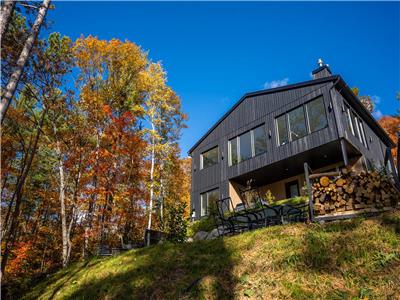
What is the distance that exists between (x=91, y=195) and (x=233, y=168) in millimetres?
8323

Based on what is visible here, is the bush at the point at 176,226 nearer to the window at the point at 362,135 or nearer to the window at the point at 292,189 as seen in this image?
the window at the point at 292,189

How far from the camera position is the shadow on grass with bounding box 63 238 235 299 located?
450 centimetres

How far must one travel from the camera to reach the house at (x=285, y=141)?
500 inches

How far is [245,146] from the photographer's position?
1625cm

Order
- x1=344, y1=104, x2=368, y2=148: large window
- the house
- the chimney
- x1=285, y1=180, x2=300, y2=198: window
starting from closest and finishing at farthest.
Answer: the house < x1=344, y1=104, x2=368, y2=148: large window < x1=285, y1=180, x2=300, y2=198: window < the chimney

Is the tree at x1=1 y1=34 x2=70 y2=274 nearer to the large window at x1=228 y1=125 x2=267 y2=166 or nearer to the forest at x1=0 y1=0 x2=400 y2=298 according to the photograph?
the forest at x1=0 y1=0 x2=400 y2=298

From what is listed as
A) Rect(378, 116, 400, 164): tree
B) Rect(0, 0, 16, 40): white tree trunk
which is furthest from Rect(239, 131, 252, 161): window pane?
Rect(378, 116, 400, 164): tree

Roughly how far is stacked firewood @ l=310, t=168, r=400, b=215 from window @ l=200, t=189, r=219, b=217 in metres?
11.0

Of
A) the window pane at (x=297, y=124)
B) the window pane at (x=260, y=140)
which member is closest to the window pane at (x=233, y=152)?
the window pane at (x=260, y=140)

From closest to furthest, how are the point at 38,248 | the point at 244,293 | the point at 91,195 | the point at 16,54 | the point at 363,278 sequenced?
the point at 363,278
the point at 244,293
the point at 16,54
the point at 91,195
the point at 38,248

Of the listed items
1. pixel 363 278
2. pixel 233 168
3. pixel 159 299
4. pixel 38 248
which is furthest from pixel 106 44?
pixel 363 278

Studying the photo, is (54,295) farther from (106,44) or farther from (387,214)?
(106,44)

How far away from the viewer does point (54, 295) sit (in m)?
6.37

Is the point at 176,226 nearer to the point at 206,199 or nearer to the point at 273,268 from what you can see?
the point at 273,268
